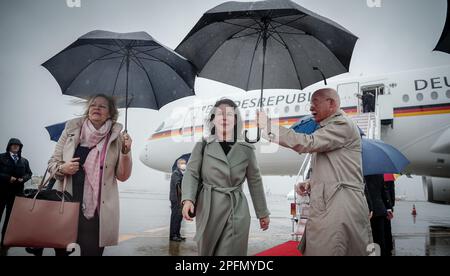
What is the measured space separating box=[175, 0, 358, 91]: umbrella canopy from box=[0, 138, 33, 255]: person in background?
3384 mm

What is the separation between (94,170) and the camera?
3109 millimetres

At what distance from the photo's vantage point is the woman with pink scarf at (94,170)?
305cm

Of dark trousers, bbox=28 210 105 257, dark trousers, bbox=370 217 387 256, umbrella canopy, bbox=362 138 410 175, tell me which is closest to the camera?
dark trousers, bbox=28 210 105 257

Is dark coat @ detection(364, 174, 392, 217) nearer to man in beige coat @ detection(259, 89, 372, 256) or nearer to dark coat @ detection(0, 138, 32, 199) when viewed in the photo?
man in beige coat @ detection(259, 89, 372, 256)

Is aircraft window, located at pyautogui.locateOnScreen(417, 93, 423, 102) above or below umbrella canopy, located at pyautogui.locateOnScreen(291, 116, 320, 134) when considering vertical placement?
above

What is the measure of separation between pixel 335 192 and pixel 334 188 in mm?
31

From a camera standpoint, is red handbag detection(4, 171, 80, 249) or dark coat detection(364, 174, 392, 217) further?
dark coat detection(364, 174, 392, 217)

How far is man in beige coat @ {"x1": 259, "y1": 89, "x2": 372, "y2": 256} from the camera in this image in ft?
8.22

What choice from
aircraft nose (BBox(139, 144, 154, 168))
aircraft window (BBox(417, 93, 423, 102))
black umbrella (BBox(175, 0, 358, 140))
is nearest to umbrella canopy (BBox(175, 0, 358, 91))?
black umbrella (BBox(175, 0, 358, 140))

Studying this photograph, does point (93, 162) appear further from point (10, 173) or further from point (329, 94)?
point (10, 173)

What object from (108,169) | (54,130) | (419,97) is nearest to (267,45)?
(108,169)

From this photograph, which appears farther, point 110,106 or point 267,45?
point 267,45

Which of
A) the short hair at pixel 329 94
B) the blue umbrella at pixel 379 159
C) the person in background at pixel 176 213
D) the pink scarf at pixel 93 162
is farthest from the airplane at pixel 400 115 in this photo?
the pink scarf at pixel 93 162
